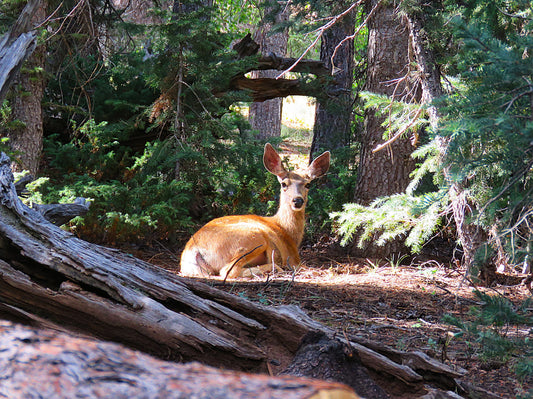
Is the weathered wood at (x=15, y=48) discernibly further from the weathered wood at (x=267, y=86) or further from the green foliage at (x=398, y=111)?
the weathered wood at (x=267, y=86)

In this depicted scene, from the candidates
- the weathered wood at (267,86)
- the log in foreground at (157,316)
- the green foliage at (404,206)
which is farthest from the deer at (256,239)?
the log in foreground at (157,316)

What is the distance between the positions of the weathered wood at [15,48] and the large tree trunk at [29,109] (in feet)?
7.39

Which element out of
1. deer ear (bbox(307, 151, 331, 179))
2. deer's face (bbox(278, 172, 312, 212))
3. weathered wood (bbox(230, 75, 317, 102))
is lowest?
deer's face (bbox(278, 172, 312, 212))

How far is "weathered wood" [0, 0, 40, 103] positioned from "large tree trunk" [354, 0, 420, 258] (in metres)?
4.85

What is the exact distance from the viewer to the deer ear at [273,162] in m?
8.66

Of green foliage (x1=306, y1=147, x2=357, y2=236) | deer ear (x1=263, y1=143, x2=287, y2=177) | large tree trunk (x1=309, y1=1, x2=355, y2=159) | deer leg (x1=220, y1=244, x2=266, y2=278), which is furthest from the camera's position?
large tree trunk (x1=309, y1=1, x2=355, y2=159)

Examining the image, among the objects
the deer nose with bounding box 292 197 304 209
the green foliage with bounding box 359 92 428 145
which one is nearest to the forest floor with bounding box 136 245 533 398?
the deer nose with bounding box 292 197 304 209

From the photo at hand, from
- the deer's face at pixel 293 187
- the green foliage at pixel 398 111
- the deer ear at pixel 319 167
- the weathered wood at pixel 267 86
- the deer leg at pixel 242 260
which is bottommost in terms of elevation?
the deer leg at pixel 242 260

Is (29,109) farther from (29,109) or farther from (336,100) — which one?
(336,100)

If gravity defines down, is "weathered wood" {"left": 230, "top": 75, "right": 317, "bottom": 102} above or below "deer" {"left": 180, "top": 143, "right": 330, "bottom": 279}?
above

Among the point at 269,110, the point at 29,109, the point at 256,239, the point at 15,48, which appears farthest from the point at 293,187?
the point at 269,110

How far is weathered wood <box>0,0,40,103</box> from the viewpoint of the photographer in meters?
5.54

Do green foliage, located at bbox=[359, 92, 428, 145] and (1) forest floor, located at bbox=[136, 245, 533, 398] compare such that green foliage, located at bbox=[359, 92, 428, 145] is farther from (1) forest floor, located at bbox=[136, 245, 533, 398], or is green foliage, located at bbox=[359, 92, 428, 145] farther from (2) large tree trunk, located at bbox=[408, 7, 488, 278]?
(1) forest floor, located at bbox=[136, 245, 533, 398]

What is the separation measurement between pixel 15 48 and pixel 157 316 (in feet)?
13.0
